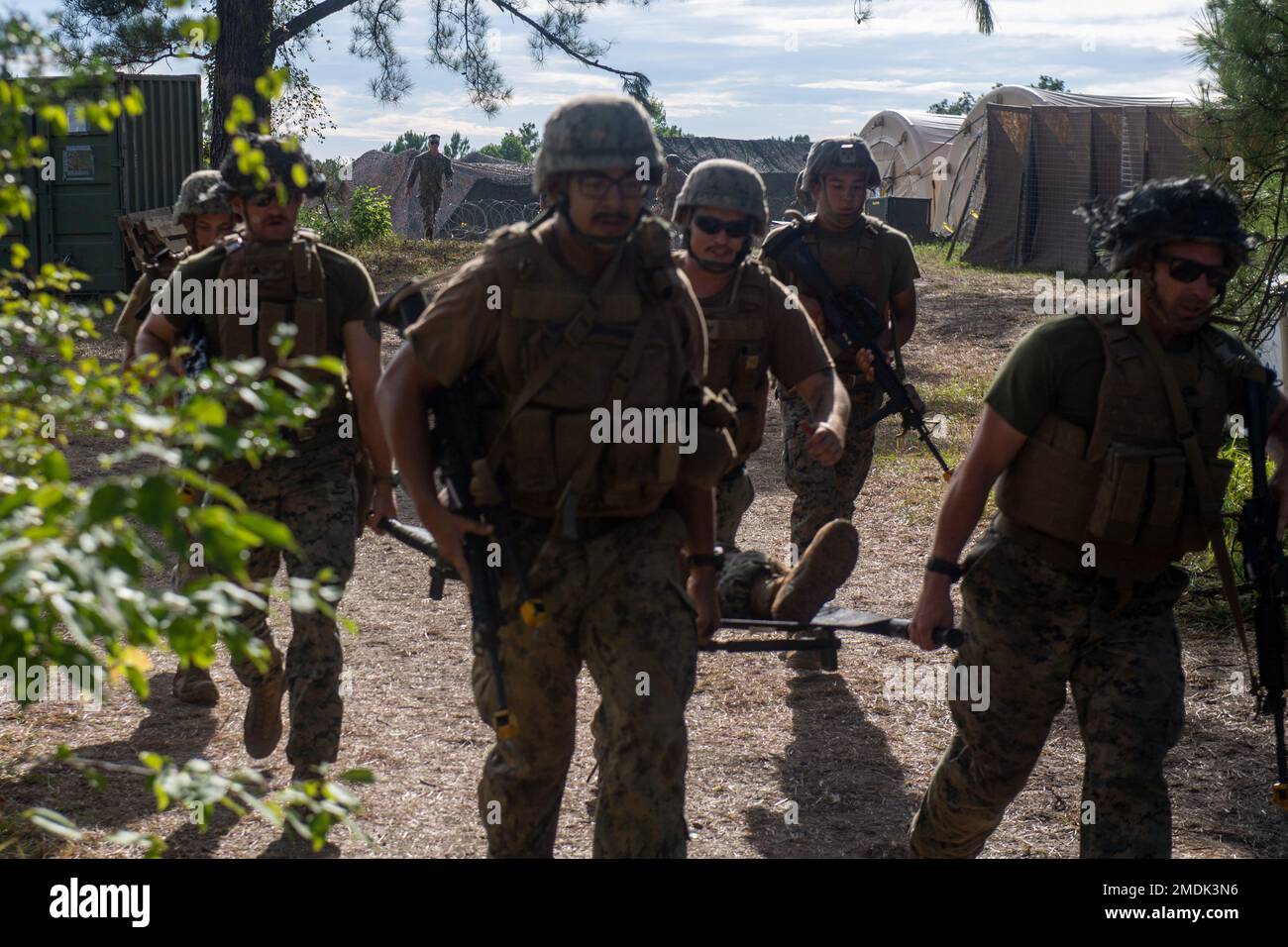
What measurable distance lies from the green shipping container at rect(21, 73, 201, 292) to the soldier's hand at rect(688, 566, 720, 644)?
1431 cm

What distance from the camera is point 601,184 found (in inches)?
137

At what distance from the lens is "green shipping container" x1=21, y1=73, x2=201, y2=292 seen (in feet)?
54.2

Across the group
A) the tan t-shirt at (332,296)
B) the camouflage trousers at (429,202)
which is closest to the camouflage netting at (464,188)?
the camouflage trousers at (429,202)

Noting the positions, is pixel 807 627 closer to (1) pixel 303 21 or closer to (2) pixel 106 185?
(1) pixel 303 21

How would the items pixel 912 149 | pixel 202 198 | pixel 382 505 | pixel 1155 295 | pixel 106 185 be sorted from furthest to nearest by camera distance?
pixel 912 149 → pixel 106 185 → pixel 202 198 → pixel 382 505 → pixel 1155 295

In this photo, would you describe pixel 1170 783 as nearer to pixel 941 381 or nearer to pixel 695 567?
pixel 695 567

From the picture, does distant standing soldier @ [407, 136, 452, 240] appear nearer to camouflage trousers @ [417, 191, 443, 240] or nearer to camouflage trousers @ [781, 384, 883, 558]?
camouflage trousers @ [417, 191, 443, 240]

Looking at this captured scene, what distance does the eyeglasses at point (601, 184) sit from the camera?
3480 millimetres

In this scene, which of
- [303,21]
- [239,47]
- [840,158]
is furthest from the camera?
[303,21]

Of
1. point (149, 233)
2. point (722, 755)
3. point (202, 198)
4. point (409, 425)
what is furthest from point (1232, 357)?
point (149, 233)

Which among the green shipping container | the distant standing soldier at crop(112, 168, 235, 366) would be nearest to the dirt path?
the distant standing soldier at crop(112, 168, 235, 366)

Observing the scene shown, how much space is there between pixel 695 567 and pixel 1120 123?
787 inches

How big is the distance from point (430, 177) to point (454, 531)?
22.0 metres

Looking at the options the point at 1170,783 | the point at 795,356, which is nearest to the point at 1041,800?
the point at 1170,783
